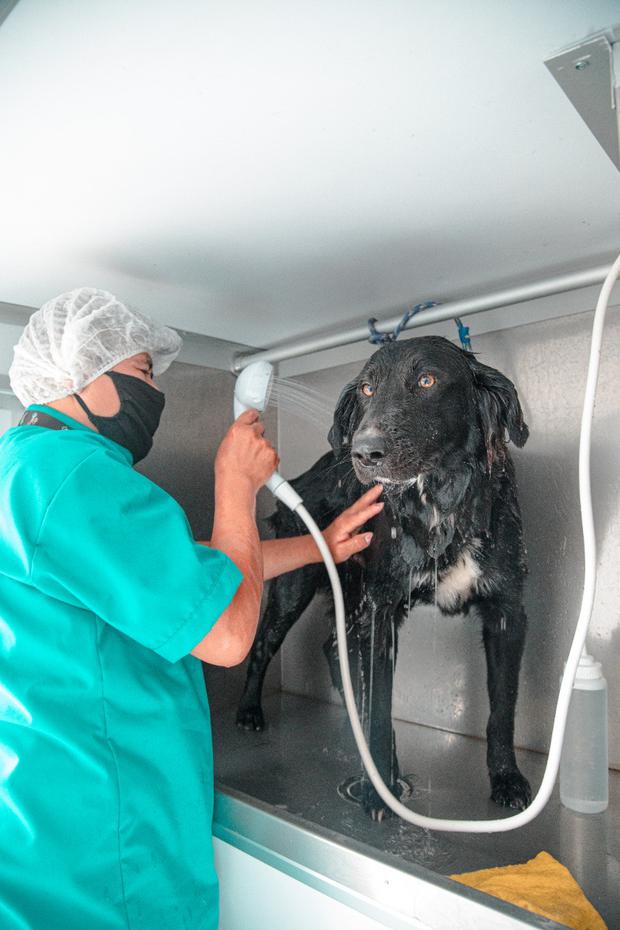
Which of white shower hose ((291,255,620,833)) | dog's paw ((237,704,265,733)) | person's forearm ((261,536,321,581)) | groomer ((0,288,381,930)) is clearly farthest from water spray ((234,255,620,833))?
dog's paw ((237,704,265,733))

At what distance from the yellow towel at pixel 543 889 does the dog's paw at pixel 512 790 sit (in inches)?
6.0

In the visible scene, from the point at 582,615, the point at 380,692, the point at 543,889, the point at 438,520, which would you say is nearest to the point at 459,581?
the point at 438,520

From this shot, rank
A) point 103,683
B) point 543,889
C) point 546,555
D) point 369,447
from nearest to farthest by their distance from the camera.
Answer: point 543,889, point 103,683, point 369,447, point 546,555

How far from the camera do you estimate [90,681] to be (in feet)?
2.81

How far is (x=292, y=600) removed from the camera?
56.3 inches

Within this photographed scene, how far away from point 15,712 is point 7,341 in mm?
813

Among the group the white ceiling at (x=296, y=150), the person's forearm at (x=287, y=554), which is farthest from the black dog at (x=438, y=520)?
the white ceiling at (x=296, y=150)

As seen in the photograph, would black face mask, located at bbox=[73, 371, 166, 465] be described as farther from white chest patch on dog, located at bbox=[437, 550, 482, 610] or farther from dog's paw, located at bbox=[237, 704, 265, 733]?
dog's paw, located at bbox=[237, 704, 265, 733]

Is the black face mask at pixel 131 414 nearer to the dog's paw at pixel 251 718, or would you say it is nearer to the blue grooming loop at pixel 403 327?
the blue grooming loop at pixel 403 327

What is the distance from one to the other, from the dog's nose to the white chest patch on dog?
0.24 meters

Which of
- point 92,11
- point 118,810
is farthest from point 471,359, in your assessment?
point 118,810

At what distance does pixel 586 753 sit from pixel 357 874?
44cm

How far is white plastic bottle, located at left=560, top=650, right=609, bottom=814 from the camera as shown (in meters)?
1.01

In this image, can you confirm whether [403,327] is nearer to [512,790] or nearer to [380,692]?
[380,692]
